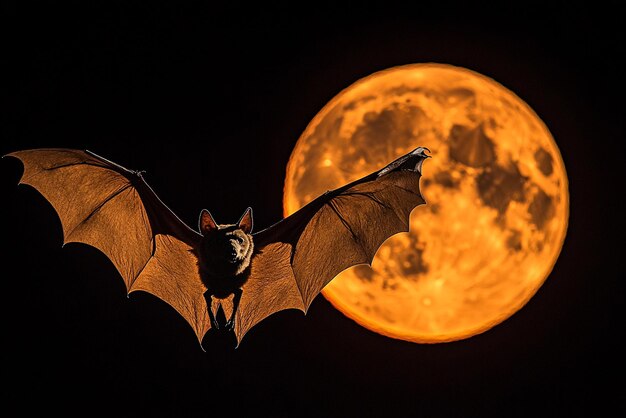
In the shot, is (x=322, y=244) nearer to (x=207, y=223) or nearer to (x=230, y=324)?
(x=230, y=324)

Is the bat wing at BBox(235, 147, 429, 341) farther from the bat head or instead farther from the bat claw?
the bat head

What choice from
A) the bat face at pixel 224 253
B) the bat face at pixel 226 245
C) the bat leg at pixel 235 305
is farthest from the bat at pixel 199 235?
the bat face at pixel 226 245

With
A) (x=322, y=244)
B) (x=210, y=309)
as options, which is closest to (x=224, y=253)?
(x=210, y=309)

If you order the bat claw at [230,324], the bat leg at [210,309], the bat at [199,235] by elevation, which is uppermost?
the bat at [199,235]

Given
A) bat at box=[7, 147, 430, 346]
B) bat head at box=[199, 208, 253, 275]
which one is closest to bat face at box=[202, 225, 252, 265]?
bat head at box=[199, 208, 253, 275]

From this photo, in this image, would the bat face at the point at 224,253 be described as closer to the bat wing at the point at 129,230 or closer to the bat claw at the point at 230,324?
the bat claw at the point at 230,324

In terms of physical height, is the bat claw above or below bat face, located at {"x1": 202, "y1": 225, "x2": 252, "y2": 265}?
below
